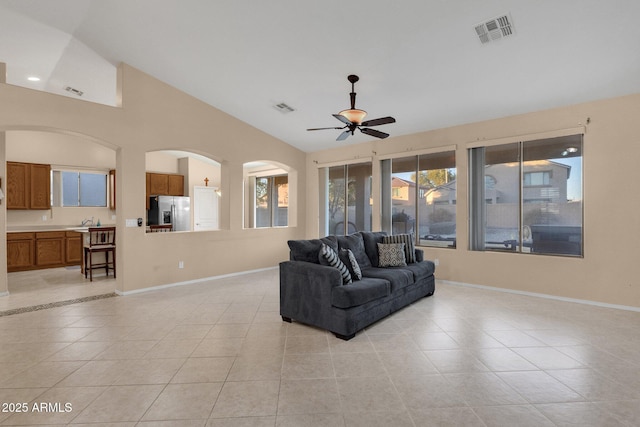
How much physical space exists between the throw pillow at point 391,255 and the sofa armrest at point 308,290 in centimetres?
151

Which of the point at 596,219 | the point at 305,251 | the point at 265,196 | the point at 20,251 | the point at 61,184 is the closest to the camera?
the point at 305,251

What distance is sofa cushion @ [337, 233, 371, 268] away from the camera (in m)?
4.56

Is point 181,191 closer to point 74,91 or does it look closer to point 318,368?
point 74,91

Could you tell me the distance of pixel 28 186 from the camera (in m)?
6.80

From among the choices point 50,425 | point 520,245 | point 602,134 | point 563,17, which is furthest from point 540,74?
point 50,425

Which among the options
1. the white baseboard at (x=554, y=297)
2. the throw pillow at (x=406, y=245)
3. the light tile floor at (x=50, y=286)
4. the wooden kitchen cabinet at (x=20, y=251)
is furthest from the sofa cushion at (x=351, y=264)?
the wooden kitchen cabinet at (x=20, y=251)

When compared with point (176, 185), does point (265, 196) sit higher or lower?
lower

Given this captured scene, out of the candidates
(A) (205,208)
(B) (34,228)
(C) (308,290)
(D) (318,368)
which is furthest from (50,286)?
(D) (318,368)

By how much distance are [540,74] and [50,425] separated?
568 centimetres

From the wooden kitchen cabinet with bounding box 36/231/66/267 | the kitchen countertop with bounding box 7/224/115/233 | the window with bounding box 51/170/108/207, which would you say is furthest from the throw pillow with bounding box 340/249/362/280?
the window with bounding box 51/170/108/207

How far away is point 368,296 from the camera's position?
344cm

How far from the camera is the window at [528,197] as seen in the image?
15.5 feet

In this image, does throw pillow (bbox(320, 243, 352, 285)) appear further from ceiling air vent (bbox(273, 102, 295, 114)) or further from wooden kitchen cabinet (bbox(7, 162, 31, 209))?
wooden kitchen cabinet (bbox(7, 162, 31, 209))

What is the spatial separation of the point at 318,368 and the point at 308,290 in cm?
100
